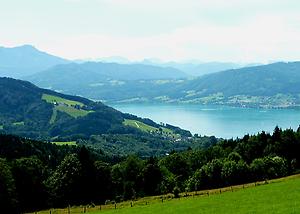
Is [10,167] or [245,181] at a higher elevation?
[10,167]

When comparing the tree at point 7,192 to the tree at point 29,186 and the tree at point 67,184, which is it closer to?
the tree at point 29,186

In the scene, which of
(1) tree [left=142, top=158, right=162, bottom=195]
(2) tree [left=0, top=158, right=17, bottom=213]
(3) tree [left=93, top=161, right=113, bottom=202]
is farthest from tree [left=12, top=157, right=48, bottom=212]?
(1) tree [left=142, top=158, right=162, bottom=195]

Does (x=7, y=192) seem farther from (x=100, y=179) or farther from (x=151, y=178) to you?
(x=151, y=178)

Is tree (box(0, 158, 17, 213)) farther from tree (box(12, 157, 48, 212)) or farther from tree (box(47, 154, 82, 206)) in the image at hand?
tree (box(47, 154, 82, 206))

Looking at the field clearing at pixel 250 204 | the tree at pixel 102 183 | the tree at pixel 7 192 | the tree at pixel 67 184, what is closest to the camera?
the field clearing at pixel 250 204

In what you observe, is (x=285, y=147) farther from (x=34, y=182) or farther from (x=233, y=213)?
(x=233, y=213)

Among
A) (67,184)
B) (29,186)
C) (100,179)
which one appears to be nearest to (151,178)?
(100,179)

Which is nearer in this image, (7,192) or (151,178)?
(7,192)

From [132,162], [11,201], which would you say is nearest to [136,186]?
[132,162]

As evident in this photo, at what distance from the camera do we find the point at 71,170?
204 ft

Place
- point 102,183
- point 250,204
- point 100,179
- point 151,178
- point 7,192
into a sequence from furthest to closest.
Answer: point 151,178 → point 102,183 → point 100,179 → point 7,192 → point 250,204

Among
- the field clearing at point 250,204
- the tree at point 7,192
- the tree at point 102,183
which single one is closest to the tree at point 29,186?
the tree at point 7,192

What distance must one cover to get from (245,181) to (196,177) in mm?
7083

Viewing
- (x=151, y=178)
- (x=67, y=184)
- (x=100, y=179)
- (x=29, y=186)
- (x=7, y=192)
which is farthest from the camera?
(x=151, y=178)
